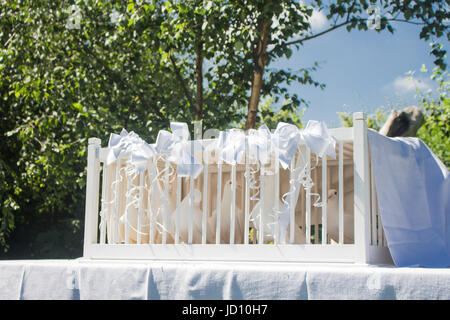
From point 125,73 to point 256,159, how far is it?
12.6 feet

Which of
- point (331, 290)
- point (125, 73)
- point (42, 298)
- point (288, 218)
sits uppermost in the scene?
point (125, 73)

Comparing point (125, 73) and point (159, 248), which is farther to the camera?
point (125, 73)

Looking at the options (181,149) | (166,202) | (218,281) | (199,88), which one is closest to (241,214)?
(166,202)

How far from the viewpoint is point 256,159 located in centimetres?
255

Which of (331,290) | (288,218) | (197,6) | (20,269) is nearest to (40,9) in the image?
(197,6)

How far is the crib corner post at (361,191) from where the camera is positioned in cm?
231

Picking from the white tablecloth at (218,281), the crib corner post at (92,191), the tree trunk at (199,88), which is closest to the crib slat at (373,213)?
the white tablecloth at (218,281)

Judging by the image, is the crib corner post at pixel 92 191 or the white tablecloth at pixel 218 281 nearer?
the white tablecloth at pixel 218 281

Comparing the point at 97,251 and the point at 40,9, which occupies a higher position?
the point at 40,9

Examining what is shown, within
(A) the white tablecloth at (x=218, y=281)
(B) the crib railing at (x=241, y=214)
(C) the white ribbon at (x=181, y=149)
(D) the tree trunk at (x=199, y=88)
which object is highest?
(D) the tree trunk at (x=199, y=88)

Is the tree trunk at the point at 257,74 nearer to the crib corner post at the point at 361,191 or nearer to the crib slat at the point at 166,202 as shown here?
the crib slat at the point at 166,202

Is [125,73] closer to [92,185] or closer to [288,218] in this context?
[92,185]

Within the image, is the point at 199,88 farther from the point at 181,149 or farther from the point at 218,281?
the point at 218,281

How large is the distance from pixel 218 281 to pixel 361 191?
0.75 metres
